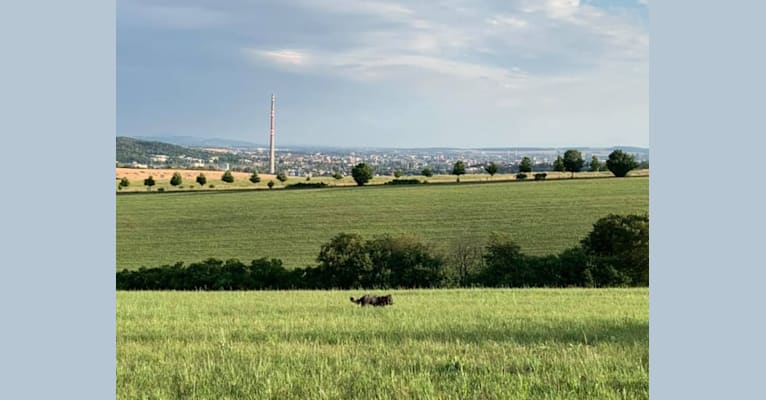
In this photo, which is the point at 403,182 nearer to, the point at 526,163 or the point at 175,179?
the point at 526,163

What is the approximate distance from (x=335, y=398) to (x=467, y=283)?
22062 millimetres

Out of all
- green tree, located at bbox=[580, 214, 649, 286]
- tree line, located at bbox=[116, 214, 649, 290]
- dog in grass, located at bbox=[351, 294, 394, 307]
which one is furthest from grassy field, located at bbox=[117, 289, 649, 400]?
tree line, located at bbox=[116, 214, 649, 290]

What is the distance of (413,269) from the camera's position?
2786 cm

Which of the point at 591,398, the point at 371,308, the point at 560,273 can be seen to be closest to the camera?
the point at 591,398

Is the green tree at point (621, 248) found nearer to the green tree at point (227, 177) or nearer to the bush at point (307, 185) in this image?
the green tree at point (227, 177)

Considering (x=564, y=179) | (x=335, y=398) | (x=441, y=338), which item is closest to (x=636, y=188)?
(x=564, y=179)

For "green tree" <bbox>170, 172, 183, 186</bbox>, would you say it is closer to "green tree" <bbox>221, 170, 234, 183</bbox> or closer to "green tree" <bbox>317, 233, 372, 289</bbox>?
"green tree" <bbox>221, 170, 234, 183</bbox>

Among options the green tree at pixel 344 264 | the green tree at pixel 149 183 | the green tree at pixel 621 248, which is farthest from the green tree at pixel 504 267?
the green tree at pixel 149 183

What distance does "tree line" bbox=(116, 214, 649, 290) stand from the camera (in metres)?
25.1

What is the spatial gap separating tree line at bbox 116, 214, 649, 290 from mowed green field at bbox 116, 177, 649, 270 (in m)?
5.60

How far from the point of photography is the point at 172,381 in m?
4.69

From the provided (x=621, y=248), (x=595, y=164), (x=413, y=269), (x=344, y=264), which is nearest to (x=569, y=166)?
(x=595, y=164)

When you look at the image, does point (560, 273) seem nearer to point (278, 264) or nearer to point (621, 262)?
point (621, 262)

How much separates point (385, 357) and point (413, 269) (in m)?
22.6
